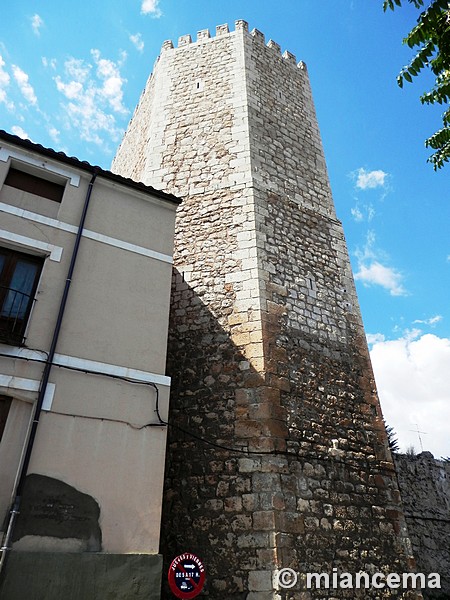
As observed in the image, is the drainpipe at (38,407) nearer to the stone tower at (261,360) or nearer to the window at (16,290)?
the window at (16,290)

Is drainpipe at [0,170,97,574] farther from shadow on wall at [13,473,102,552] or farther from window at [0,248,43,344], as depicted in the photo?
window at [0,248,43,344]

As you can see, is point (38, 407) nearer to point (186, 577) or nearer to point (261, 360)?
point (186, 577)

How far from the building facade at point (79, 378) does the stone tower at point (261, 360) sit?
1392mm

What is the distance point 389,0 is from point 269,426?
15.9 ft

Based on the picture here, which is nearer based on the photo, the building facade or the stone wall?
the building facade

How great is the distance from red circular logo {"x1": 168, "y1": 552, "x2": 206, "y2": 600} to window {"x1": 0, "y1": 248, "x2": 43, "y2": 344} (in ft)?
9.09

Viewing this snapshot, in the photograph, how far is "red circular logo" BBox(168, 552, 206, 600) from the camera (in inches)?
164

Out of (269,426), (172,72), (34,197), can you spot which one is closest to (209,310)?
(269,426)

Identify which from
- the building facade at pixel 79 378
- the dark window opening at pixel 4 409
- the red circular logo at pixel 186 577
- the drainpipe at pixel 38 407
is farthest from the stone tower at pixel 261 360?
the dark window opening at pixel 4 409

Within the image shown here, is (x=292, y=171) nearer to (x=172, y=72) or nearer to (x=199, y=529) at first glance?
(x=172, y=72)

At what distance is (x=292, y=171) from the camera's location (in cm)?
945

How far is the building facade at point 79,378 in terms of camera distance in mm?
4082

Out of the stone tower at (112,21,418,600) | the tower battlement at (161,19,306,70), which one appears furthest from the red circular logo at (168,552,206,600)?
the tower battlement at (161,19,306,70)

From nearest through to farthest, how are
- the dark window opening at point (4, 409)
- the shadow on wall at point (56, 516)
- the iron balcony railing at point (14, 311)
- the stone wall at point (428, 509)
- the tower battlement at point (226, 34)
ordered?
the shadow on wall at point (56, 516) < the dark window opening at point (4, 409) < the iron balcony railing at point (14, 311) < the stone wall at point (428, 509) < the tower battlement at point (226, 34)
